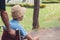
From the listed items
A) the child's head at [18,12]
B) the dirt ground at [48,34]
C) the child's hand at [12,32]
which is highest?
the child's head at [18,12]

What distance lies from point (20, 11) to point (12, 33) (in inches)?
11.8

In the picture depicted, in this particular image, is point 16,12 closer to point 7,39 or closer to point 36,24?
point 7,39

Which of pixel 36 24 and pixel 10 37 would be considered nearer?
pixel 10 37

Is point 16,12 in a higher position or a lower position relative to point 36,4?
higher

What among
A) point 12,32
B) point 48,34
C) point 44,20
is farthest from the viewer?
point 44,20

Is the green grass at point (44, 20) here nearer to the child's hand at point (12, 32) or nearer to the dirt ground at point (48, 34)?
the dirt ground at point (48, 34)

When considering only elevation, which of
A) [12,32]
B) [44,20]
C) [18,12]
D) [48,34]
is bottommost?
[44,20]

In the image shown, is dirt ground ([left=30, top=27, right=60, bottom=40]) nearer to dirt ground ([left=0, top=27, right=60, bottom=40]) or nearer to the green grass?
dirt ground ([left=0, top=27, right=60, bottom=40])

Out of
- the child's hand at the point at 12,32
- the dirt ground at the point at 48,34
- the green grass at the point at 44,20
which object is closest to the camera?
the child's hand at the point at 12,32

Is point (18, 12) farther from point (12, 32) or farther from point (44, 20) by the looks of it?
point (44, 20)

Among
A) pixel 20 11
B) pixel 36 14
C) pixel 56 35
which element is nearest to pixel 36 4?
pixel 36 14

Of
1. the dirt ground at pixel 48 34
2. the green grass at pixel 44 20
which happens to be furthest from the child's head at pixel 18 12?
the green grass at pixel 44 20

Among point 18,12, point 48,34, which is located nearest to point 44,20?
point 48,34

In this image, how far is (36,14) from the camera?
10594 millimetres
